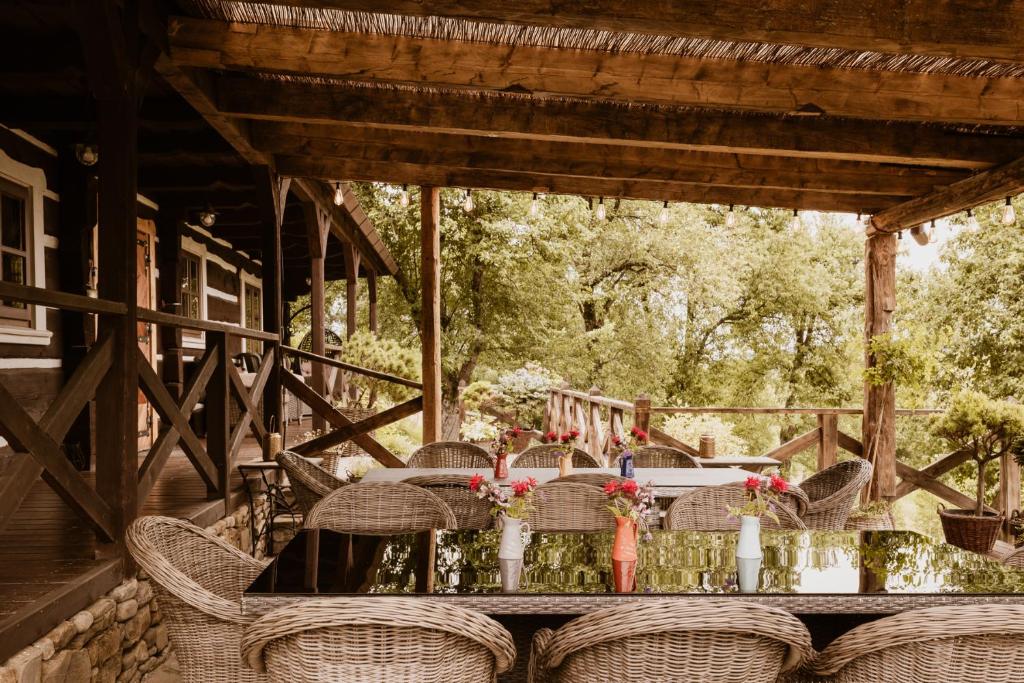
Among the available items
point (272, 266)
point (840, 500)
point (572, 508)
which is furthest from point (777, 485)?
point (272, 266)

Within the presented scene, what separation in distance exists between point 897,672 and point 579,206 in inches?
574

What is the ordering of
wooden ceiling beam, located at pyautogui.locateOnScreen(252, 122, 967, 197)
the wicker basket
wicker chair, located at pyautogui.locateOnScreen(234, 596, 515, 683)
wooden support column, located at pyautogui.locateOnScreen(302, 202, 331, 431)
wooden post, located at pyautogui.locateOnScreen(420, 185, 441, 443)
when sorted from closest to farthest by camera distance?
wicker chair, located at pyautogui.locateOnScreen(234, 596, 515, 683)
wooden ceiling beam, located at pyautogui.locateOnScreen(252, 122, 967, 197)
the wicker basket
wooden post, located at pyautogui.locateOnScreen(420, 185, 441, 443)
wooden support column, located at pyautogui.locateOnScreen(302, 202, 331, 431)

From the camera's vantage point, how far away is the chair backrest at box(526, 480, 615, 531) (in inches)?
144

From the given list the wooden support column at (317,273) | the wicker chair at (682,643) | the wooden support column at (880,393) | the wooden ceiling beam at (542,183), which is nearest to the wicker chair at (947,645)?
the wicker chair at (682,643)

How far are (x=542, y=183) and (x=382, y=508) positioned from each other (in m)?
3.97

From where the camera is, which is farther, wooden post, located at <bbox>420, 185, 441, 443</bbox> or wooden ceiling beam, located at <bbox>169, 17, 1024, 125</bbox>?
wooden post, located at <bbox>420, 185, 441, 443</bbox>

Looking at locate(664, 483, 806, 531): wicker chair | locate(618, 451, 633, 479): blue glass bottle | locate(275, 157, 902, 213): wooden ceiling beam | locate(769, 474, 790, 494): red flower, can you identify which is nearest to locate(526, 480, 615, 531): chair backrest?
locate(664, 483, 806, 531): wicker chair

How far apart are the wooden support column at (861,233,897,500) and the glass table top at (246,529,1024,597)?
17.4ft

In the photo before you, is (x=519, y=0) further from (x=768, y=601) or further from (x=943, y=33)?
(x=768, y=601)

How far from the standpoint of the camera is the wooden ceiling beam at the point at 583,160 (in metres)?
5.96

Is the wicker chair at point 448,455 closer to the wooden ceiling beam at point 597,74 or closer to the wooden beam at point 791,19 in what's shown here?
the wooden ceiling beam at point 597,74

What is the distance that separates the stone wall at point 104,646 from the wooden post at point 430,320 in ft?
12.4

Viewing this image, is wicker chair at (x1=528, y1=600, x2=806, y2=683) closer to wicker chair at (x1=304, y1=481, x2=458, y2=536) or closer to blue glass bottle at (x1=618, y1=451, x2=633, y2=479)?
wicker chair at (x1=304, y1=481, x2=458, y2=536)

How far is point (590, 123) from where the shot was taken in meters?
5.09
